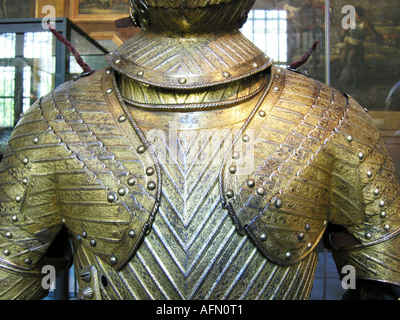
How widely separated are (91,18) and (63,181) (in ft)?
4.06

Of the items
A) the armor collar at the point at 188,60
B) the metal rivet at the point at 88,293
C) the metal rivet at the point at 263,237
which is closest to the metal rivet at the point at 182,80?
the armor collar at the point at 188,60

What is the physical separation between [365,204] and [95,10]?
1.65m

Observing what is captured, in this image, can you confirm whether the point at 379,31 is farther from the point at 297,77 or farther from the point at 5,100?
the point at 5,100

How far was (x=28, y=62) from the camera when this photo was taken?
240 cm

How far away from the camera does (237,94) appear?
63.7 inches

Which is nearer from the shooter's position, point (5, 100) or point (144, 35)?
point (144, 35)

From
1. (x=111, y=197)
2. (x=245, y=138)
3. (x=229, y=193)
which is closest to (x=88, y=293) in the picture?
(x=111, y=197)

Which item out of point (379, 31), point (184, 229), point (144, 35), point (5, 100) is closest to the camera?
point (184, 229)

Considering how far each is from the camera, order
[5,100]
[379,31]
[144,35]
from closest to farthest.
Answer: [144,35] < [5,100] < [379,31]

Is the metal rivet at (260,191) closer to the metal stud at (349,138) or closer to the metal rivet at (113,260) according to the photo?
the metal stud at (349,138)

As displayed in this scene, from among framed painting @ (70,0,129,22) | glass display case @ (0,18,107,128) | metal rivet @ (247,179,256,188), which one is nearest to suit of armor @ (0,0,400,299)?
metal rivet @ (247,179,256,188)

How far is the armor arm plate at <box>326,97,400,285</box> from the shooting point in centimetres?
160

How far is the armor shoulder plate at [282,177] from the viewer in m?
1.48
